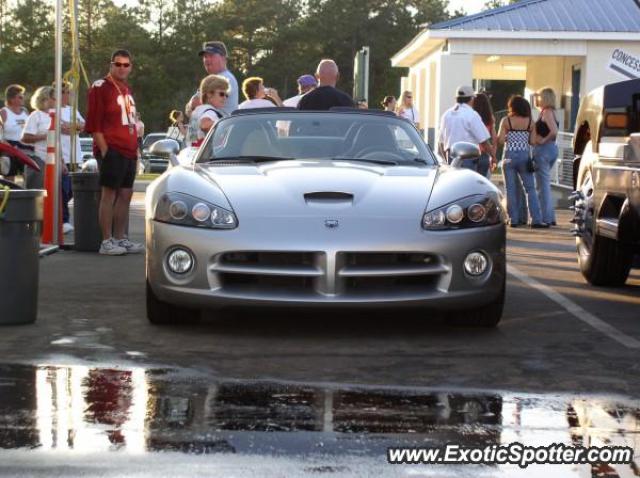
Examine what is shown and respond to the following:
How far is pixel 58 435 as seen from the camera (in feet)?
14.6

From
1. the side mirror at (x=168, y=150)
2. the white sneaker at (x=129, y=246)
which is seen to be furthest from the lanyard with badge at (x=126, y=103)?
the side mirror at (x=168, y=150)

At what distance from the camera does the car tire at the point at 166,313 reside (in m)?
7.05

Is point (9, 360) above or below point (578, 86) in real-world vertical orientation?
below

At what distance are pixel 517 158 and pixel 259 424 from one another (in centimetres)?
1168

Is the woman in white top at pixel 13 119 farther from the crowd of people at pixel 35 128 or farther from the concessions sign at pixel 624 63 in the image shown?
the concessions sign at pixel 624 63

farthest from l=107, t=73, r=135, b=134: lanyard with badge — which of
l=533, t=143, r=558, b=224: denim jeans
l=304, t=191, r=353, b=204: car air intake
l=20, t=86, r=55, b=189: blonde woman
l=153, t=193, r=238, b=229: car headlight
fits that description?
l=533, t=143, r=558, b=224: denim jeans

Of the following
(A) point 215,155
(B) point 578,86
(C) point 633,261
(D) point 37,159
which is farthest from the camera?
(B) point 578,86

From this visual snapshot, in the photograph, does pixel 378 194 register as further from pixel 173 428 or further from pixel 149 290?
pixel 173 428

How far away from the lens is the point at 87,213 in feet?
39.0

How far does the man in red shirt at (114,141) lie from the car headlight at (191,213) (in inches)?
162

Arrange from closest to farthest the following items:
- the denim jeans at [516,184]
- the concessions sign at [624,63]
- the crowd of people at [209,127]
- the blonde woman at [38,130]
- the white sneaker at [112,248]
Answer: the crowd of people at [209,127], the white sneaker at [112,248], the blonde woman at [38,130], the denim jeans at [516,184], the concessions sign at [624,63]

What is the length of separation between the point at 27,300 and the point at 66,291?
1648 mm

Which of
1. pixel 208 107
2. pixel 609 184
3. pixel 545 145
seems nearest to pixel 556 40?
pixel 545 145

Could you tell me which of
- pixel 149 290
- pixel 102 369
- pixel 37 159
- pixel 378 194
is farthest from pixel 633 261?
pixel 37 159
